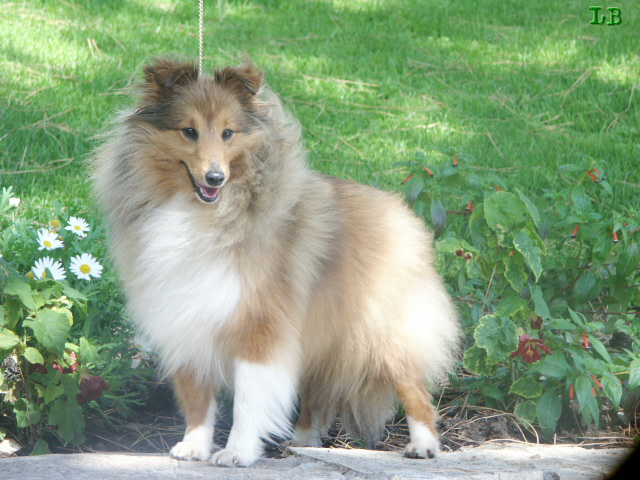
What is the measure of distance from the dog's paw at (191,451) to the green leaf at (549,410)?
138 centimetres

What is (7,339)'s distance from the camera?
2863 millimetres

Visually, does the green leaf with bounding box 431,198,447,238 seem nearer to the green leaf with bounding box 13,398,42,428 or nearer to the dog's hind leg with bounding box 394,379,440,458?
the dog's hind leg with bounding box 394,379,440,458

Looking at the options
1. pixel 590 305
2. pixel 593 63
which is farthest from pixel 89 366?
pixel 593 63

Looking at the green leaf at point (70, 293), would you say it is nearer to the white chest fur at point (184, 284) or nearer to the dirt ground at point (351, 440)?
the white chest fur at point (184, 284)

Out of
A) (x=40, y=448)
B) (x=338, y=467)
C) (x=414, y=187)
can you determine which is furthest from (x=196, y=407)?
(x=414, y=187)

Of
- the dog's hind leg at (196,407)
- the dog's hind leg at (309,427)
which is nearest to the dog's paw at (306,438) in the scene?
the dog's hind leg at (309,427)

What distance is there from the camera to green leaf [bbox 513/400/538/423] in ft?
11.0

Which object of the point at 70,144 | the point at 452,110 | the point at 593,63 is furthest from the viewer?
the point at 593,63

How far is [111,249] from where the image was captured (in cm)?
330

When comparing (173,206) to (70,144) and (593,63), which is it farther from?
(593,63)

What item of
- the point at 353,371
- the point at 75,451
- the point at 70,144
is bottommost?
the point at 75,451

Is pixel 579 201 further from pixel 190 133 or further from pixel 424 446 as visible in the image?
pixel 190 133

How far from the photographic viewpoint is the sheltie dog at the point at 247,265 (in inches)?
118

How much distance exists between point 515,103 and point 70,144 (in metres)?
3.78
